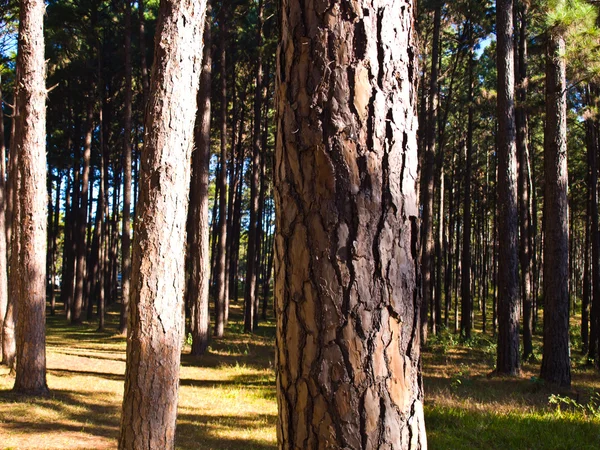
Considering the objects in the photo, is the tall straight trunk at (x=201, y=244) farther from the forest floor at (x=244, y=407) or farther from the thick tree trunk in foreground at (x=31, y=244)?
the thick tree trunk in foreground at (x=31, y=244)

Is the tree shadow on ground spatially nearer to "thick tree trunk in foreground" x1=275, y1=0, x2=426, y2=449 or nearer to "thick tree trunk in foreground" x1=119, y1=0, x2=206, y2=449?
"thick tree trunk in foreground" x1=119, y1=0, x2=206, y2=449

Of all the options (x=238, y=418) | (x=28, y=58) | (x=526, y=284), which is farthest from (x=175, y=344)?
(x=526, y=284)

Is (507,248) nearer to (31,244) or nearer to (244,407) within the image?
(244,407)

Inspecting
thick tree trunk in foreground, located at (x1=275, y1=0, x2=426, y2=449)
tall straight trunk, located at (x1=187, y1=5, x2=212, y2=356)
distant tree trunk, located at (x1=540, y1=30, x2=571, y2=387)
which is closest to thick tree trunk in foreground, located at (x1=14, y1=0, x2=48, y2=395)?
tall straight trunk, located at (x1=187, y1=5, x2=212, y2=356)

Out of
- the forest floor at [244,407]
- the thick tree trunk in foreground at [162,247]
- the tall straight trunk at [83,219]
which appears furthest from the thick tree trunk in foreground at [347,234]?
the tall straight trunk at [83,219]

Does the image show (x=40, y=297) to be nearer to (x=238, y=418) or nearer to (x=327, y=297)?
(x=238, y=418)

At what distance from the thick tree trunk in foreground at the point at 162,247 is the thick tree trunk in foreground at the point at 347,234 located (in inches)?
181

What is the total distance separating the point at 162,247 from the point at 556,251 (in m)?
9.74

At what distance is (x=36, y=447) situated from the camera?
23.3ft

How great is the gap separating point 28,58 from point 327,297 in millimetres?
10307

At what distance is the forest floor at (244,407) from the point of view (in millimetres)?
7695

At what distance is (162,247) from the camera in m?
6.14

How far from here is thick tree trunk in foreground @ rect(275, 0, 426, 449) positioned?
5.31ft

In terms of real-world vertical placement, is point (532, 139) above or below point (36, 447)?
above
